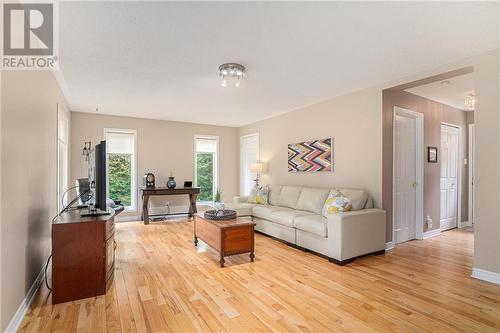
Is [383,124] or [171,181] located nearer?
[383,124]

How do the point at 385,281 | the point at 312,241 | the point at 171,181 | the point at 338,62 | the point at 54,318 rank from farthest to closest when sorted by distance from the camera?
the point at 171,181 < the point at 312,241 < the point at 338,62 < the point at 385,281 < the point at 54,318

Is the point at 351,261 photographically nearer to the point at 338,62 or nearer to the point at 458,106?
the point at 338,62

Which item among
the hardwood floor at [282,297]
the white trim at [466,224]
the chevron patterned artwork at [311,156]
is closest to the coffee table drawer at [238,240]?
the hardwood floor at [282,297]

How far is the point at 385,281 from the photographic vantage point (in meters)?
2.70

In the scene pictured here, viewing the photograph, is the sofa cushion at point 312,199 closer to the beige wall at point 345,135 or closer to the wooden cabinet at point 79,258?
the beige wall at point 345,135

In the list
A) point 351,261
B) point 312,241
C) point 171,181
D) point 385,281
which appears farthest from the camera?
point 171,181

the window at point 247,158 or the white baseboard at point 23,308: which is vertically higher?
the window at point 247,158

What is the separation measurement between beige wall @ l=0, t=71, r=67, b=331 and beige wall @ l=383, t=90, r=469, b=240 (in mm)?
4131

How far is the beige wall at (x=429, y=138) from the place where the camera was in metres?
3.76

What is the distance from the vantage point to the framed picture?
4457 millimetres

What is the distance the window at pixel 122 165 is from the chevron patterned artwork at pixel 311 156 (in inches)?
146

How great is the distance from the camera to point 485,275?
274 centimetres

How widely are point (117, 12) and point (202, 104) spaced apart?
2879 millimetres

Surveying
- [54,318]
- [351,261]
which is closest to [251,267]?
[351,261]
